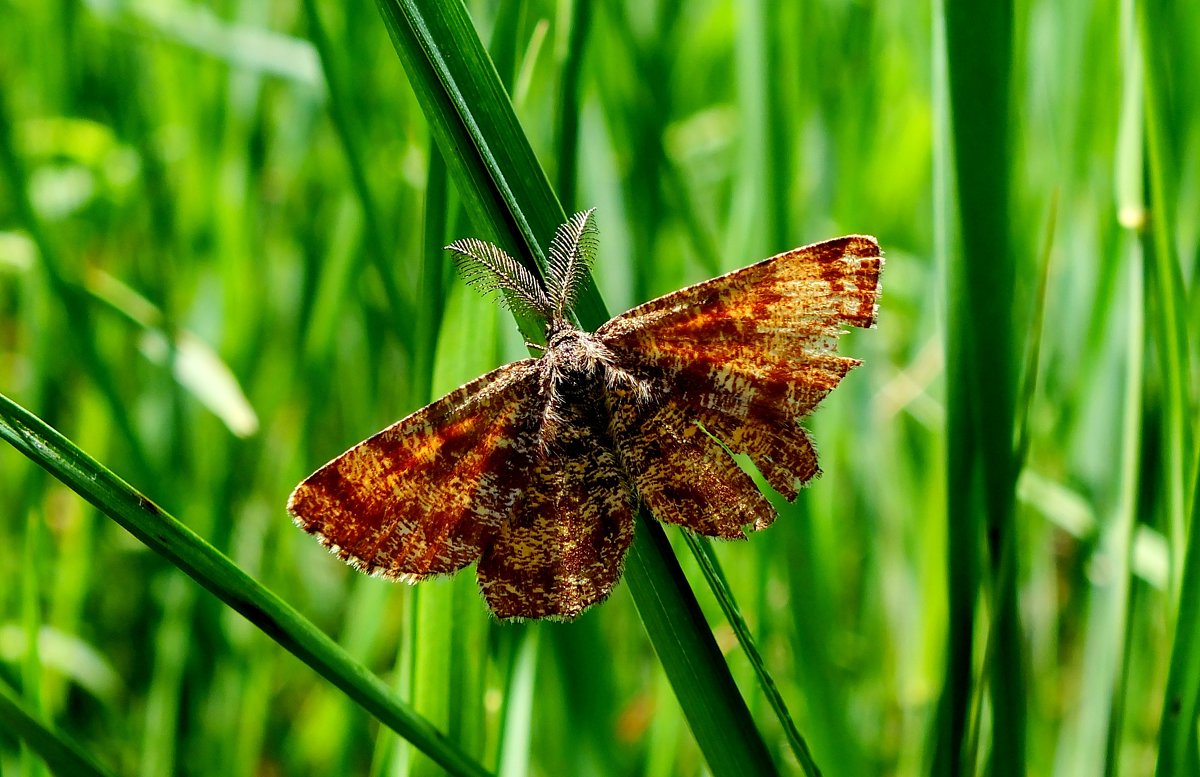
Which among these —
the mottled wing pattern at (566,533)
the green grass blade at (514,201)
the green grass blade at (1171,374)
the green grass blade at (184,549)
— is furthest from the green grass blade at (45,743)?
the green grass blade at (1171,374)

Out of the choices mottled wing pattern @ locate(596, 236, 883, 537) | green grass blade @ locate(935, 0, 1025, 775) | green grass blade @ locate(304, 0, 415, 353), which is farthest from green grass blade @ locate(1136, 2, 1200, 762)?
green grass blade @ locate(304, 0, 415, 353)

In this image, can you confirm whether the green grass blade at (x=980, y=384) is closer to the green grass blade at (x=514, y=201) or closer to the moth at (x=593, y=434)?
the moth at (x=593, y=434)

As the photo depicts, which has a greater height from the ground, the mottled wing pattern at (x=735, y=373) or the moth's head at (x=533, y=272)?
the moth's head at (x=533, y=272)

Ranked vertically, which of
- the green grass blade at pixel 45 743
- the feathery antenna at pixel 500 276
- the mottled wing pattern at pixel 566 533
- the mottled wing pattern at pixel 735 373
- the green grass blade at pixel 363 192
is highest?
the green grass blade at pixel 363 192

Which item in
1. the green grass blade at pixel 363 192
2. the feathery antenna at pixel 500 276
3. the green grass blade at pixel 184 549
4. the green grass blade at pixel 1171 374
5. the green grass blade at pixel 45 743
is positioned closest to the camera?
the green grass blade at pixel 184 549

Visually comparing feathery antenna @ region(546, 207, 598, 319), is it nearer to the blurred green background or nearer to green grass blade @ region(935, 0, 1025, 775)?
the blurred green background

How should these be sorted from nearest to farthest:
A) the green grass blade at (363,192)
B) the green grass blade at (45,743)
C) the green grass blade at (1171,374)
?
the green grass blade at (45,743) < the green grass blade at (1171,374) < the green grass blade at (363,192)
